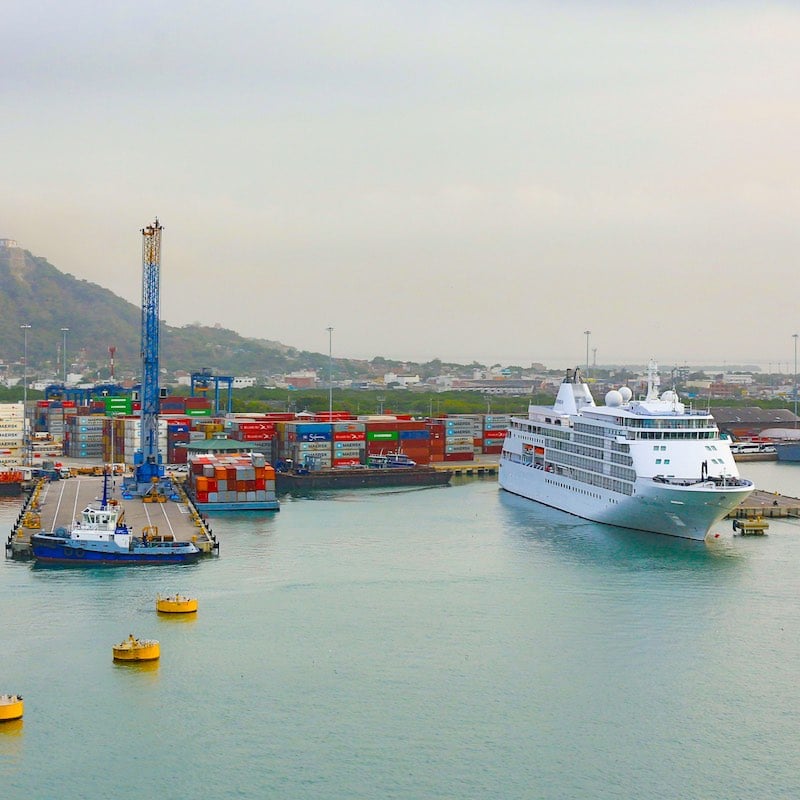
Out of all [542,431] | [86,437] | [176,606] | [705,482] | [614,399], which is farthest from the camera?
[86,437]

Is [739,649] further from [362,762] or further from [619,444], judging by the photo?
[619,444]

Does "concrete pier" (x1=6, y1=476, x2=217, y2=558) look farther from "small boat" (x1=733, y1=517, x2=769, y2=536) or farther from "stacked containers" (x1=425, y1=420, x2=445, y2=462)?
"stacked containers" (x1=425, y1=420, x2=445, y2=462)

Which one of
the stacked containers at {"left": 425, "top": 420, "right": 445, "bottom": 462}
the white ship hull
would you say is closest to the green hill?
the stacked containers at {"left": 425, "top": 420, "right": 445, "bottom": 462}

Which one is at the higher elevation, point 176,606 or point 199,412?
point 199,412

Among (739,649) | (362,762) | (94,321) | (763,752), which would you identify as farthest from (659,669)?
(94,321)

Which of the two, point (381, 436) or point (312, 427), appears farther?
point (381, 436)

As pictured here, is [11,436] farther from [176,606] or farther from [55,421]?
[176,606]

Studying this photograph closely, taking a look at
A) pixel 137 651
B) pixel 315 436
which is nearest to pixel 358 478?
pixel 315 436
